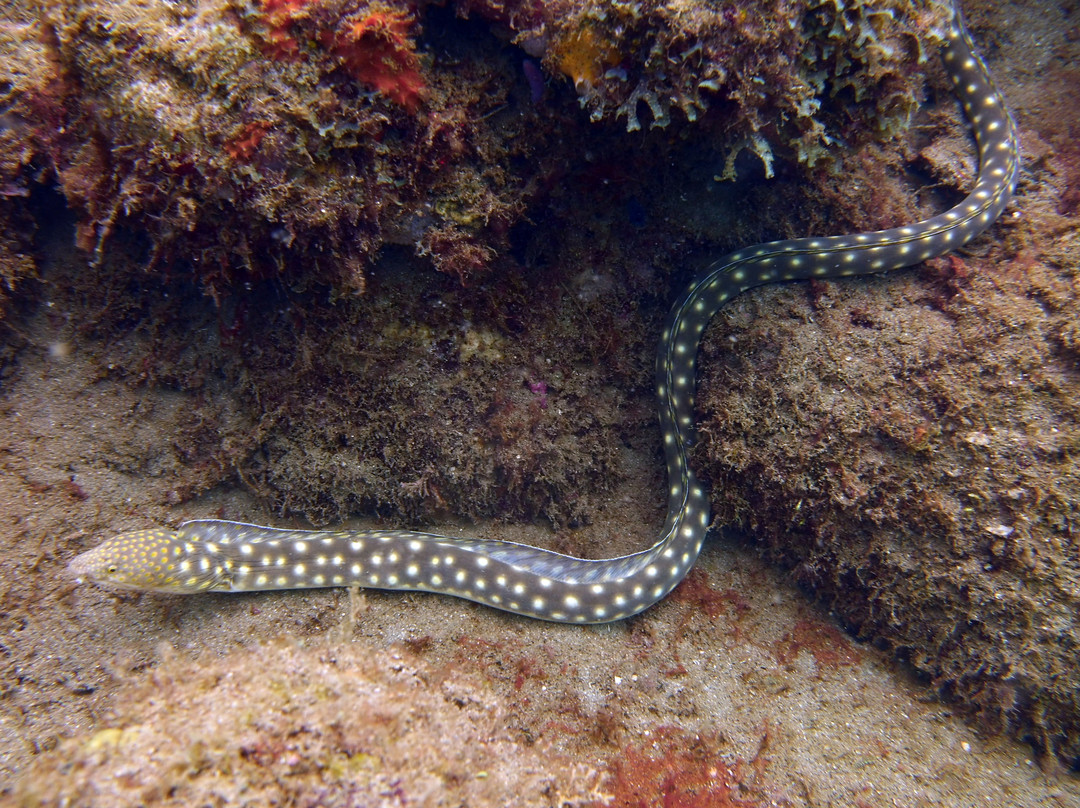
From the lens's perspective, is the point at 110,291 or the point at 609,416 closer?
the point at 110,291

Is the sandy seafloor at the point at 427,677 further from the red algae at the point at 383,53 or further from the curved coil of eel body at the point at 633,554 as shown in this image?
the red algae at the point at 383,53

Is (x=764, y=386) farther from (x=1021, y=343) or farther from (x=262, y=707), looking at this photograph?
(x=262, y=707)

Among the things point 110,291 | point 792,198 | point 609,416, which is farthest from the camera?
point 609,416

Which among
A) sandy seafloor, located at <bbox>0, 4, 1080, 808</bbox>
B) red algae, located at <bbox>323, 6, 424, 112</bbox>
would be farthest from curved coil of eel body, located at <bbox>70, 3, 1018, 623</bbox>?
red algae, located at <bbox>323, 6, 424, 112</bbox>

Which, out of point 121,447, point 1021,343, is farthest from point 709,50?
point 121,447

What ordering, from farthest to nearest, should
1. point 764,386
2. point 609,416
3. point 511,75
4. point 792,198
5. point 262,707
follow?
point 609,416 < point 792,198 < point 764,386 < point 511,75 < point 262,707
